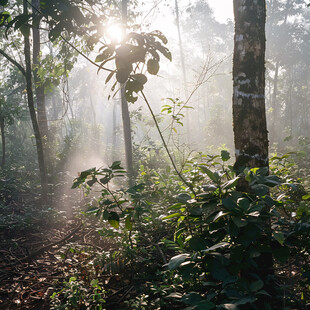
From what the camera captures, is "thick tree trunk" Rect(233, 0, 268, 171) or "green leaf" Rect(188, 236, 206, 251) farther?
"thick tree trunk" Rect(233, 0, 268, 171)

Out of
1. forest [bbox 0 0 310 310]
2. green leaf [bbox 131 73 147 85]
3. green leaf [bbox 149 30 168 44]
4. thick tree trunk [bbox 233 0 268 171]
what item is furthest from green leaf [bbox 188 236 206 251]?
green leaf [bbox 149 30 168 44]

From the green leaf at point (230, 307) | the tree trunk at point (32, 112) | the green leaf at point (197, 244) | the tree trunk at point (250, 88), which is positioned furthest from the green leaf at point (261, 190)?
→ the tree trunk at point (32, 112)

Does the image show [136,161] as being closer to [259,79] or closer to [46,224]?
[46,224]

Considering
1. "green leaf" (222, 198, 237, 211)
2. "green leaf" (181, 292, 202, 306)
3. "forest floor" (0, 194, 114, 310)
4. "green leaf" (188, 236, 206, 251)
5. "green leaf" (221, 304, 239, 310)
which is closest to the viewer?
"green leaf" (221, 304, 239, 310)

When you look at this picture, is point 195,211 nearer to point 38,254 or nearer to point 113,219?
point 113,219

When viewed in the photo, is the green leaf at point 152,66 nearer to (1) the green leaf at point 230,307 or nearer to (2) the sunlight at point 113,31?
(2) the sunlight at point 113,31

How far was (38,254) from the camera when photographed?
12.3ft

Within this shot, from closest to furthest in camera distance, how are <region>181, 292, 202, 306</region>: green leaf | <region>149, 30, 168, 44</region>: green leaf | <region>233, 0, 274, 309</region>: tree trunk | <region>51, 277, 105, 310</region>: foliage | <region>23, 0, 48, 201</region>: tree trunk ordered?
<region>181, 292, 202, 306</region>: green leaf, <region>149, 30, 168, 44</region>: green leaf, <region>51, 277, 105, 310</region>: foliage, <region>233, 0, 274, 309</region>: tree trunk, <region>23, 0, 48, 201</region>: tree trunk

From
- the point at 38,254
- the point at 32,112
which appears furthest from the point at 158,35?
the point at 32,112

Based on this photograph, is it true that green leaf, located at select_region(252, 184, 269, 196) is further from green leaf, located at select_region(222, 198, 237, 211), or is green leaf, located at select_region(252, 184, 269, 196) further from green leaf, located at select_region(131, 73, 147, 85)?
green leaf, located at select_region(131, 73, 147, 85)

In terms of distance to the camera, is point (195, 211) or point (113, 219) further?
point (113, 219)

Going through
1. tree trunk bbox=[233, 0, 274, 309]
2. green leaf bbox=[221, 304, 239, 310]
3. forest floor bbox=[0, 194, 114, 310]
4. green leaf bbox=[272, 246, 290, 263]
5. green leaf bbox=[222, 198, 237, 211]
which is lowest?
forest floor bbox=[0, 194, 114, 310]

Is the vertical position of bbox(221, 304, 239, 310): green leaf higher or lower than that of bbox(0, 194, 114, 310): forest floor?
higher

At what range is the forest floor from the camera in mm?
2699
